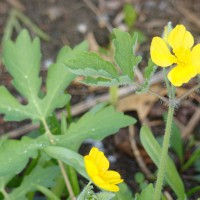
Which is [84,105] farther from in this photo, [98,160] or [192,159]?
[98,160]

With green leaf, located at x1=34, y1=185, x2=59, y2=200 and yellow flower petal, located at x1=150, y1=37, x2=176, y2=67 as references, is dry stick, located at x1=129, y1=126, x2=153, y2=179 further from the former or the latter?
yellow flower petal, located at x1=150, y1=37, x2=176, y2=67

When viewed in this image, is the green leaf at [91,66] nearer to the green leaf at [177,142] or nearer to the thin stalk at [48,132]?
the thin stalk at [48,132]

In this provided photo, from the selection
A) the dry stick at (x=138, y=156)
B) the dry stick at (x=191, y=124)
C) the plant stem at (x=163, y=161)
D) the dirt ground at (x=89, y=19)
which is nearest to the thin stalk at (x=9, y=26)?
the dirt ground at (x=89, y=19)

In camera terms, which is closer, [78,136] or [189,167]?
[78,136]

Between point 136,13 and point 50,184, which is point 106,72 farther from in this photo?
point 136,13

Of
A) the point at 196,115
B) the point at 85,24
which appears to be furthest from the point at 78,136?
the point at 85,24

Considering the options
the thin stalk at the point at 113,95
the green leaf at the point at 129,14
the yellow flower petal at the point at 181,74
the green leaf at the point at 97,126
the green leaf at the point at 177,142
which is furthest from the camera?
the green leaf at the point at 129,14
